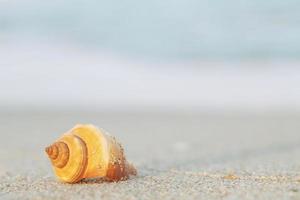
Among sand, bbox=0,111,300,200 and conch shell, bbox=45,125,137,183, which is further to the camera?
conch shell, bbox=45,125,137,183

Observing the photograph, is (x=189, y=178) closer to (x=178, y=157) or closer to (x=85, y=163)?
(x=85, y=163)

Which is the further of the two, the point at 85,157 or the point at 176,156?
the point at 176,156

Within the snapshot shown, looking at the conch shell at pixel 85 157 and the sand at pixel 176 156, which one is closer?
the sand at pixel 176 156

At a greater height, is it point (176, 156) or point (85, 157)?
point (176, 156)
